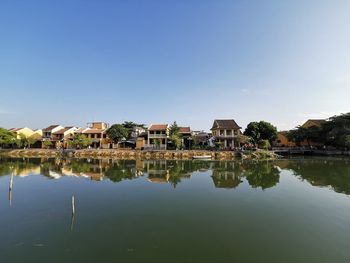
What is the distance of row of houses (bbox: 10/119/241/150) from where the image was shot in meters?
54.1

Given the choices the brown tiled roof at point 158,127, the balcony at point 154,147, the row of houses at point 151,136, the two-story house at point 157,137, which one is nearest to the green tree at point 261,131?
the row of houses at point 151,136

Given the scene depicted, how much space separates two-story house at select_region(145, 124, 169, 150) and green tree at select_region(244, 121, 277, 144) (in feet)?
65.9

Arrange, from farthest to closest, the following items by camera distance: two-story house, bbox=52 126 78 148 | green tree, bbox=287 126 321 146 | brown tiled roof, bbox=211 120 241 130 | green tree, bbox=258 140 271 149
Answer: two-story house, bbox=52 126 78 148 < brown tiled roof, bbox=211 120 241 130 < green tree, bbox=287 126 321 146 < green tree, bbox=258 140 271 149

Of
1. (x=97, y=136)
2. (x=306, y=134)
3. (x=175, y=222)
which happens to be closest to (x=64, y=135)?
(x=97, y=136)

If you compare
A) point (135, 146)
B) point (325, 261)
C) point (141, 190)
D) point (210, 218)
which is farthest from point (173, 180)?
point (135, 146)

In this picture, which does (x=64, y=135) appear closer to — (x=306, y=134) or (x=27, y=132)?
(x=27, y=132)

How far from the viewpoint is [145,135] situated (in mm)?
59719

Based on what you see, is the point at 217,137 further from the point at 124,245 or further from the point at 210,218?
the point at 124,245

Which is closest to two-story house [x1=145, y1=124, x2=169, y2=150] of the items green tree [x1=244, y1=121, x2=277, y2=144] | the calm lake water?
green tree [x1=244, y1=121, x2=277, y2=144]

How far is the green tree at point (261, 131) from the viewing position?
5362 centimetres

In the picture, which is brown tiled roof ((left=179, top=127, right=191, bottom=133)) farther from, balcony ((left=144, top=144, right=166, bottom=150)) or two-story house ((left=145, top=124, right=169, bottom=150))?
balcony ((left=144, top=144, right=166, bottom=150))

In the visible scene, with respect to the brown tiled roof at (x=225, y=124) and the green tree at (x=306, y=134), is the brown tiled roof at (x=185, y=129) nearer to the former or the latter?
the brown tiled roof at (x=225, y=124)

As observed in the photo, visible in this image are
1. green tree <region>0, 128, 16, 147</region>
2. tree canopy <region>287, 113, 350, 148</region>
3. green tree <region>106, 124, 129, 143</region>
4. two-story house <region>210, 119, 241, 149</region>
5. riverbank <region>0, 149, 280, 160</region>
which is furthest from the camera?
green tree <region>106, 124, 129, 143</region>

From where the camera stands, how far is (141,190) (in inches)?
781
